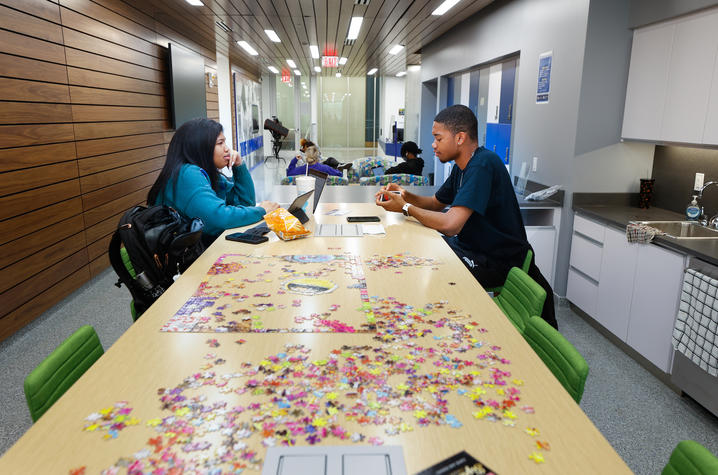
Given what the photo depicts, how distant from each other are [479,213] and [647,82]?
6.69 feet

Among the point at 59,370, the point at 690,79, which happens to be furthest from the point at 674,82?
the point at 59,370

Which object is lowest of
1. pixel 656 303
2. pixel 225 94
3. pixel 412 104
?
pixel 656 303

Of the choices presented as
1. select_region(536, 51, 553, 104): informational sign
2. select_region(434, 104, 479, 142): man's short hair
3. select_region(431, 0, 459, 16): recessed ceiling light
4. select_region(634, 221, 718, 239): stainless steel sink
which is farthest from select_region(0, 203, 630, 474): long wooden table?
select_region(431, 0, 459, 16): recessed ceiling light

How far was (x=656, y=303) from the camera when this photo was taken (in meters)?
3.27

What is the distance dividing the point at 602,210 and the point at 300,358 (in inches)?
135

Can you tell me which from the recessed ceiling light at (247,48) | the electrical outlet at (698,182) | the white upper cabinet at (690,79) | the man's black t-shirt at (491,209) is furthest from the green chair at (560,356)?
the recessed ceiling light at (247,48)

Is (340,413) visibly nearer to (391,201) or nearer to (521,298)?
(521,298)

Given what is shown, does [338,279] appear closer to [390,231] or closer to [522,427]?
[390,231]

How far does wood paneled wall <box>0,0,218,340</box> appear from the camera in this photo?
378 cm

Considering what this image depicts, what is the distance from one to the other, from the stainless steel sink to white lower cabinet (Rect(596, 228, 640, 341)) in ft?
0.77

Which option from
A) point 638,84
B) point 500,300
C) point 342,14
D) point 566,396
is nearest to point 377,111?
point 342,14

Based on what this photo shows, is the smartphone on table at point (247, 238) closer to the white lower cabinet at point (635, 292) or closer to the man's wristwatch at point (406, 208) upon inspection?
the man's wristwatch at point (406, 208)

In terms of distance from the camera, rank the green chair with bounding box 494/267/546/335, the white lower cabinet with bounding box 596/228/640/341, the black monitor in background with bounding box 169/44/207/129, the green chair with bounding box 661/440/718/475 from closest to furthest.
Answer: the green chair with bounding box 661/440/718/475
the green chair with bounding box 494/267/546/335
the white lower cabinet with bounding box 596/228/640/341
the black monitor in background with bounding box 169/44/207/129

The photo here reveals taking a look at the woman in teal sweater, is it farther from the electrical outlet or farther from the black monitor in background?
the black monitor in background
